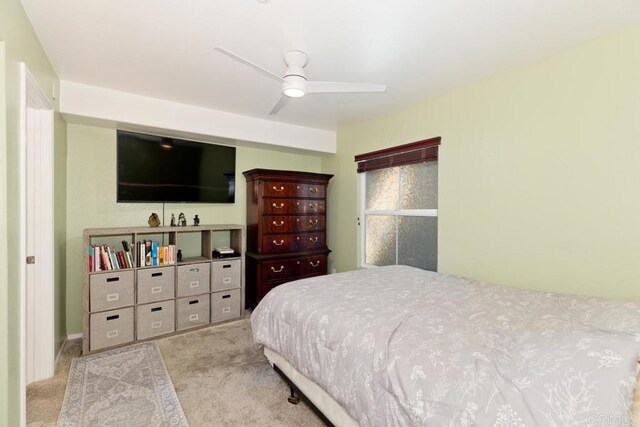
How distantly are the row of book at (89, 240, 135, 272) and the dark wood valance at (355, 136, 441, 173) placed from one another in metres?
2.77

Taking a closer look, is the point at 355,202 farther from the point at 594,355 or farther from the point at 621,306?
the point at 594,355

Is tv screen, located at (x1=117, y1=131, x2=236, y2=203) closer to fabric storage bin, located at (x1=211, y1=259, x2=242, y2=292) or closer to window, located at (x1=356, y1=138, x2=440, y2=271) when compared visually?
fabric storage bin, located at (x1=211, y1=259, x2=242, y2=292)

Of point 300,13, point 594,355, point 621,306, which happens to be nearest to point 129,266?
point 300,13

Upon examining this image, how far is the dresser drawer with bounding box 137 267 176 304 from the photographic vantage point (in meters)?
2.92

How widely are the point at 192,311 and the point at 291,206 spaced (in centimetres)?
163

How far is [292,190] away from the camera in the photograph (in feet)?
12.7

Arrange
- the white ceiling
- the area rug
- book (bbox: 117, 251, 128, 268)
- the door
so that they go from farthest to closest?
book (bbox: 117, 251, 128, 268), the door, the area rug, the white ceiling

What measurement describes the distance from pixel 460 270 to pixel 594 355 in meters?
1.86

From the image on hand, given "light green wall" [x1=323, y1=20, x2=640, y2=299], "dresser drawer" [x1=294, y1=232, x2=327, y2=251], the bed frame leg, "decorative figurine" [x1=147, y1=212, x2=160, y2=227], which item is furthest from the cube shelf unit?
"light green wall" [x1=323, y1=20, x2=640, y2=299]

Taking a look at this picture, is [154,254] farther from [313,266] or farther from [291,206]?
[313,266]

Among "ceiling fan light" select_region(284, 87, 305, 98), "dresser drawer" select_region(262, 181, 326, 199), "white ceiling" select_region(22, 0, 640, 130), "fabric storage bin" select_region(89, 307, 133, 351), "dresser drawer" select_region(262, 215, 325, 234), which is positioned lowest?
"fabric storage bin" select_region(89, 307, 133, 351)

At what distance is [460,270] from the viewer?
2844 millimetres

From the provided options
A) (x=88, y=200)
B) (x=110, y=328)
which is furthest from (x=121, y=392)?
(x=88, y=200)

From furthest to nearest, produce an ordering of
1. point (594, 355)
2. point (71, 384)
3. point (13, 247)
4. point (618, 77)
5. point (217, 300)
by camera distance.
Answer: point (217, 300)
point (71, 384)
point (618, 77)
point (13, 247)
point (594, 355)
